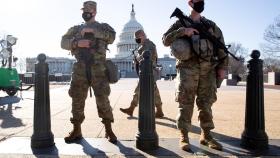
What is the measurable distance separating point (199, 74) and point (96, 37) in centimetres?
157

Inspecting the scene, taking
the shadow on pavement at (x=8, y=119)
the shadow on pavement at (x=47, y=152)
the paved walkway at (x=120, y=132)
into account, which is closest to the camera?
the shadow on pavement at (x=47, y=152)

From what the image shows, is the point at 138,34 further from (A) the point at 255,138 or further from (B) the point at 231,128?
(A) the point at 255,138

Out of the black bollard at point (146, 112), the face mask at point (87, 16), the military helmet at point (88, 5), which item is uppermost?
the military helmet at point (88, 5)

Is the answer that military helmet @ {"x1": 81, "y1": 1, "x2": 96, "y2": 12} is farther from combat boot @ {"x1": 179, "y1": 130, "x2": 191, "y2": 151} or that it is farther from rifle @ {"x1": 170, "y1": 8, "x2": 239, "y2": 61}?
combat boot @ {"x1": 179, "y1": 130, "x2": 191, "y2": 151}

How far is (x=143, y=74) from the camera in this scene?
16.9 ft

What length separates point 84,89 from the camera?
5742 millimetres

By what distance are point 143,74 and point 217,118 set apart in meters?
3.96

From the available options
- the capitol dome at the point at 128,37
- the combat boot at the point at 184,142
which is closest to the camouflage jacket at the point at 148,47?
the combat boot at the point at 184,142

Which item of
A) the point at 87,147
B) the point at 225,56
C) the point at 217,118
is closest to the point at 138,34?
the point at 217,118

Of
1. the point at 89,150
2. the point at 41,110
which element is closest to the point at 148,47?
the point at 41,110

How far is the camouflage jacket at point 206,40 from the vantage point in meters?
5.34

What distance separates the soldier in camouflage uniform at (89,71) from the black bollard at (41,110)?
508 millimetres

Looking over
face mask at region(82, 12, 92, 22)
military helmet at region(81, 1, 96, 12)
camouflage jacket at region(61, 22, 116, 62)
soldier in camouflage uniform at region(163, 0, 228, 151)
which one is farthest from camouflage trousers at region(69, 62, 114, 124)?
soldier in camouflage uniform at region(163, 0, 228, 151)

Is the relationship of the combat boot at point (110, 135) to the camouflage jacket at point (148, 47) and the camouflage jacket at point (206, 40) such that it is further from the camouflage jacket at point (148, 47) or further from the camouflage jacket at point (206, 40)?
the camouflage jacket at point (148, 47)
